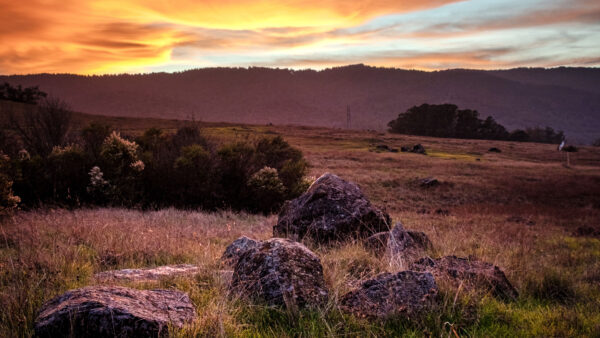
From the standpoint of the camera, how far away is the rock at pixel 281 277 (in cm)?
455

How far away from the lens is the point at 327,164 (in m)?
39.9

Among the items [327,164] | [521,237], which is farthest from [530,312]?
[327,164]

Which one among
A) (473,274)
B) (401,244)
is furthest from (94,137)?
(473,274)

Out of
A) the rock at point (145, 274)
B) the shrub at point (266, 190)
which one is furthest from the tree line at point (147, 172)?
the rock at point (145, 274)

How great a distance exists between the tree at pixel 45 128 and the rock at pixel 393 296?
17215 millimetres

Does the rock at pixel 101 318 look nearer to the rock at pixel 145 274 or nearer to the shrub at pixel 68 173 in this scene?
the rock at pixel 145 274

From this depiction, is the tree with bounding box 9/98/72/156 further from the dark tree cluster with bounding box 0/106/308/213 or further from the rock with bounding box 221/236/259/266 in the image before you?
the rock with bounding box 221/236/259/266

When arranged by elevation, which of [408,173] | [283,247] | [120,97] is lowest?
[408,173]

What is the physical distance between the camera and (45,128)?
20.7 m

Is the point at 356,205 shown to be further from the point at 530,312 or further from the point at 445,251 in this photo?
the point at 530,312

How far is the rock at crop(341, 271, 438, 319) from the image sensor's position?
4371mm

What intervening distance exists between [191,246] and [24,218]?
6.18 meters

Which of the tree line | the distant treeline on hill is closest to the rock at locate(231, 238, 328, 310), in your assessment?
the tree line

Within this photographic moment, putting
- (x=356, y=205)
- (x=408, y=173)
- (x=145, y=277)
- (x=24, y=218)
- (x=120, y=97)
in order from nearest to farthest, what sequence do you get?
(x=145, y=277) < (x=356, y=205) < (x=24, y=218) < (x=408, y=173) < (x=120, y=97)
